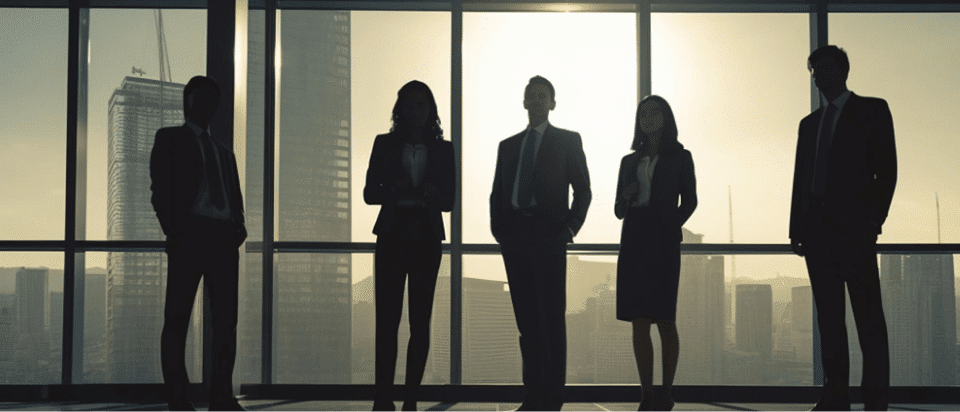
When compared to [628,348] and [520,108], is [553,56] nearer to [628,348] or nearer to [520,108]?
[520,108]

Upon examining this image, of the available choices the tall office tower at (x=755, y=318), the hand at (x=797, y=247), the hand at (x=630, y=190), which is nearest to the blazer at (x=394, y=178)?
the hand at (x=630, y=190)

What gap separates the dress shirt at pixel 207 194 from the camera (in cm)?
388

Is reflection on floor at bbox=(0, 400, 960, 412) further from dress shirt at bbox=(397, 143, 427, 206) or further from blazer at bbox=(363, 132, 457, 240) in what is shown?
dress shirt at bbox=(397, 143, 427, 206)

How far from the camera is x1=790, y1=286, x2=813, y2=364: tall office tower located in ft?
18.2

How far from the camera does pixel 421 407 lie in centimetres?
498

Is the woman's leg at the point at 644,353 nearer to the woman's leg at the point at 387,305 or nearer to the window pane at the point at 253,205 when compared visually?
the woman's leg at the point at 387,305

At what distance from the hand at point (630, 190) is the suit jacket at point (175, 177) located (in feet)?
6.41

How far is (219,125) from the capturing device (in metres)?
5.05

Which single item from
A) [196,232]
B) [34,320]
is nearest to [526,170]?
[196,232]

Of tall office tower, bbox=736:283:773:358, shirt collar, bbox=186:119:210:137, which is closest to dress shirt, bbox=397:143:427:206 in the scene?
shirt collar, bbox=186:119:210:137

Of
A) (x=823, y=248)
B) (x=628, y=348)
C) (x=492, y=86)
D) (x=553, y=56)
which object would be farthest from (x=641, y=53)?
(x=823, y=248)

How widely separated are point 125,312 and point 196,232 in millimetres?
2049

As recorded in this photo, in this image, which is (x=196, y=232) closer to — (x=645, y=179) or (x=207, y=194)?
(x=207, y=194)

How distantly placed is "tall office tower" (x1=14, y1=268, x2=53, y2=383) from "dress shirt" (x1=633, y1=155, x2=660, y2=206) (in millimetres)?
3737
